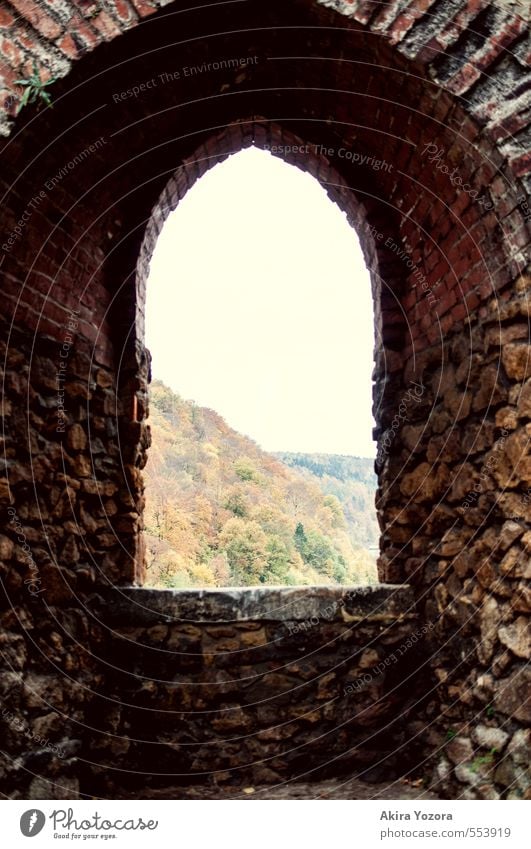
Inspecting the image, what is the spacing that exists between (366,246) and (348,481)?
1977cm

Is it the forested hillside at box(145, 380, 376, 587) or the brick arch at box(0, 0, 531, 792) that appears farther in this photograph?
the forested hillside at box(145, 380, 376, 587)

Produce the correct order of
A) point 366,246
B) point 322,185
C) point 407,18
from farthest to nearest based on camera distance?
point 322,185
point 366,246
point 407,18

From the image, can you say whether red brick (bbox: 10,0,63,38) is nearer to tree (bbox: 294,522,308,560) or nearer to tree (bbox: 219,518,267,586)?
tree (bbox: 219,518,267,586)

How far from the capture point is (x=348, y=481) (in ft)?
75.8

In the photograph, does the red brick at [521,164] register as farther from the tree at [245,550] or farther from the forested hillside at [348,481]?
the forested hillside at [348,481]

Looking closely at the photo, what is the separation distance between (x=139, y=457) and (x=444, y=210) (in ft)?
6.27

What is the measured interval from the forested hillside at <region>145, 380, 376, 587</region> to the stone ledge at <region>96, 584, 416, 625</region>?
10086mm

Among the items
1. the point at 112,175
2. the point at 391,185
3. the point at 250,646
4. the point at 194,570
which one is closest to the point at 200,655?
the point at 250,646

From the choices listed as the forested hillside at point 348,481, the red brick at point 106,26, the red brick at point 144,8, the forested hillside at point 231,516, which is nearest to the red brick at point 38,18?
the red brick at point 106,26

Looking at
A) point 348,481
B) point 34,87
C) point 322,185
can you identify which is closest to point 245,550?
point 348,481

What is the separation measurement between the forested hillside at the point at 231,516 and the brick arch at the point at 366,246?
10.3m

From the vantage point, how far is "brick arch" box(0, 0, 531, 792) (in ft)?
7.26

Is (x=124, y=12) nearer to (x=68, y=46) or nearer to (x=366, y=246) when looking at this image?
(x=68, y=46)

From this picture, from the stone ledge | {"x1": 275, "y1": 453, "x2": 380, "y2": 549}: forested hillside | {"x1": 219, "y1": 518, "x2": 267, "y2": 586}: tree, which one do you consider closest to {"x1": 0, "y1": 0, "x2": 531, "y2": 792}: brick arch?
the stone ledge
